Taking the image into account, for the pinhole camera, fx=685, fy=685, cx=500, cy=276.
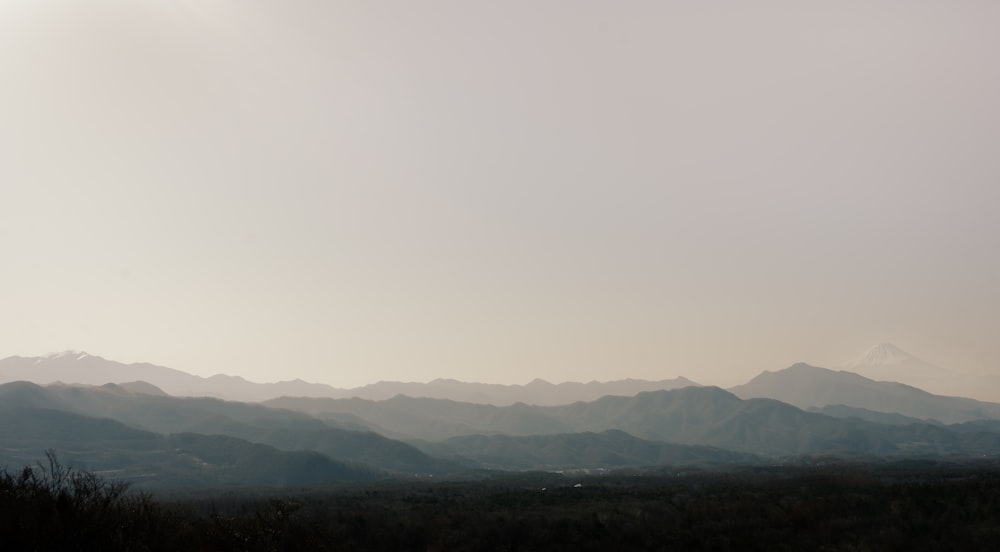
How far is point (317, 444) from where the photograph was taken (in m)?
179

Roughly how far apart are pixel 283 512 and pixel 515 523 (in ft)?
84.8

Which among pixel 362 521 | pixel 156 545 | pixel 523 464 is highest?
pixel 156 545

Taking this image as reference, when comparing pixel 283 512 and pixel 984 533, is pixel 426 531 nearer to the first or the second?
pixel 283 512

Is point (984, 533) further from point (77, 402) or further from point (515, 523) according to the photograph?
point (77, 402)

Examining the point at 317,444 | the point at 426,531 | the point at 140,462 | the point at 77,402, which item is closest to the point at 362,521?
the point at 426,531

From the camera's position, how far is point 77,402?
191 m

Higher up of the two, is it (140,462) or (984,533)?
(984,533)

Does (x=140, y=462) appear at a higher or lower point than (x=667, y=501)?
lower

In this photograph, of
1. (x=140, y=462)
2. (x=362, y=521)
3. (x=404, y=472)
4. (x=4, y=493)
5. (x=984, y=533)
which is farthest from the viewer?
(x=404, y=472)

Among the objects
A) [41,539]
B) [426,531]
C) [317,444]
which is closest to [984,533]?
[426,531]

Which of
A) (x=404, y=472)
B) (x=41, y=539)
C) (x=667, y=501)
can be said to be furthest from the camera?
(x=404, y=472)

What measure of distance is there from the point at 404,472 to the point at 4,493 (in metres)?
148

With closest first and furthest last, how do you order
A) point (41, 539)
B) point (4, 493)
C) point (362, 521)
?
point (41, 539), point (4, 493), point (362, 521)

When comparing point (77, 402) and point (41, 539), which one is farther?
point (77, 402)
